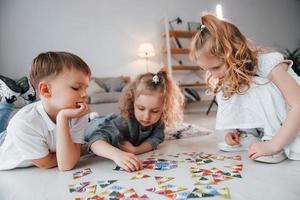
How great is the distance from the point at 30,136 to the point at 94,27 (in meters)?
3.23

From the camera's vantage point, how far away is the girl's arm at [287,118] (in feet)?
3.01

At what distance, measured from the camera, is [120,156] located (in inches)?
38.4

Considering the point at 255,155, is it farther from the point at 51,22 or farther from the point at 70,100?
the point at 51,22

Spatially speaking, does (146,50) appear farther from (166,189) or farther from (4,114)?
(166,189)

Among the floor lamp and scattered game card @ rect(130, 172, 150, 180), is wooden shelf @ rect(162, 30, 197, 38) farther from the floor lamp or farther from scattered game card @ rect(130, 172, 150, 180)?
scattered game card @ rect(130, 172, 150, 180)

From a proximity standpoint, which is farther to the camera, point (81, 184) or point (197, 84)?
point (197, 84)

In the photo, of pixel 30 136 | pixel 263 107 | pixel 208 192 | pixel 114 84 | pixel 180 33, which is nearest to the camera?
pixel 208 192

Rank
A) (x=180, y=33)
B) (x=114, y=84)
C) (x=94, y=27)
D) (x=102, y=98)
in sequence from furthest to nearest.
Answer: (x=180, y=33)
(x=94, y=27)
(x=114, y=84)
(x=102, y=98)

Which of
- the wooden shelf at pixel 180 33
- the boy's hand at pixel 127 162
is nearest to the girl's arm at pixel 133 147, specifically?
the boy's hand at pixel 127 162

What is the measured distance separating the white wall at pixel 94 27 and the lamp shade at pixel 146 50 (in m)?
0.18

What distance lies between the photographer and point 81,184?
→ 0.84 meters

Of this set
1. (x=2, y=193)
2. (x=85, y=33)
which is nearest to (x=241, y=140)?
(x=2, y=193)

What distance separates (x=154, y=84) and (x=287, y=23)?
5.27 m

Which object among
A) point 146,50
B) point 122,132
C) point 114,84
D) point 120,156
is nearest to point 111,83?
point 114,84
